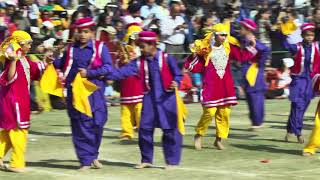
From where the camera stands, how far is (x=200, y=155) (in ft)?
37.7

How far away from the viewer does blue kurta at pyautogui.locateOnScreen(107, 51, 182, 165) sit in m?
10.1

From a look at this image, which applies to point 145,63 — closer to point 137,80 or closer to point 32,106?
point 137,80

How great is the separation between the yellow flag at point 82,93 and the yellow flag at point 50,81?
1.75ft

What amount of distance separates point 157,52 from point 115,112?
272 inches

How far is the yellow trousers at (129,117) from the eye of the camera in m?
13.1

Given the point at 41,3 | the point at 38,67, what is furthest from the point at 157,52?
the point at 41,3

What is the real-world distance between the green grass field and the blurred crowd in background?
7.89 ft

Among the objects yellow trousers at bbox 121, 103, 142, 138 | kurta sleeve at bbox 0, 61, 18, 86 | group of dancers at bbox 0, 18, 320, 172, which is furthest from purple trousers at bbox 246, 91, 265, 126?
kurta sleeve at bbox 0, 61, 18, 86

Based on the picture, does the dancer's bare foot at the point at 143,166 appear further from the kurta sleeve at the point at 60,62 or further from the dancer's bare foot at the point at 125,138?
the dancer's bare foot at the point at 125,138

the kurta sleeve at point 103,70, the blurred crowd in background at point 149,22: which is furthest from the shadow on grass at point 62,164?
the blurred crowd in background at point 149,22

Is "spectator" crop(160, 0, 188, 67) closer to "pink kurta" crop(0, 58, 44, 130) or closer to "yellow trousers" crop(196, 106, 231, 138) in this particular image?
"yellow trousers" crop(196, 106, 231, 138)

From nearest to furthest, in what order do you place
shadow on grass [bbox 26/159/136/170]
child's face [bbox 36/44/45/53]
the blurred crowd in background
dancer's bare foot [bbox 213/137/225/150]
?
shadow on grass [bbox 26/159/136/170] < dancer's bare foot [bbox 213/137/225/150] < child's face [bbox 36/44/45/53] < the blurred crowd in background

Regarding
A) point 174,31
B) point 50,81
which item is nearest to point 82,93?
point 50,81

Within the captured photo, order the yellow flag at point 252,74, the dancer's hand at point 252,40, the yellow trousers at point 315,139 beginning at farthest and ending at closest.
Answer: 1. the yellow flag at point 252,74
2. the dancer's hand at point 252,40
3. the yellow trousers at point 315,139
